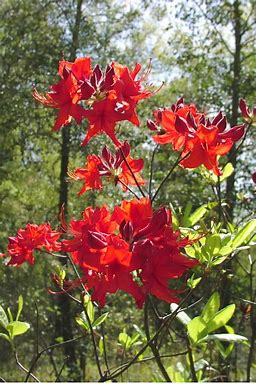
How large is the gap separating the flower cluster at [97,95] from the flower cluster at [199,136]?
7 centimetres

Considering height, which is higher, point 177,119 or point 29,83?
point 29,83

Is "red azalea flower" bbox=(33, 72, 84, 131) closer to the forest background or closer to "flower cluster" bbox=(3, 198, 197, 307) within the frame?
"flower cluster" bbox=(3, 198, 197, 307)

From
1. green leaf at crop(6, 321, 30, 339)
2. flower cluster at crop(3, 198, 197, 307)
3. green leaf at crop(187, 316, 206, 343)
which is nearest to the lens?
flower cluster at crop(3, 198, 197, 307)

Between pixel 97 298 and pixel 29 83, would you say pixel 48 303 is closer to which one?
pixel 29 83

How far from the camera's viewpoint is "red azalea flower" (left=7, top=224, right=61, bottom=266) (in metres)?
1.29

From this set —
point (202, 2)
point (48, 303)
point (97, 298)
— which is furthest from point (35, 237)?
point (202, 2)

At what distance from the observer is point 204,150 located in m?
1.05

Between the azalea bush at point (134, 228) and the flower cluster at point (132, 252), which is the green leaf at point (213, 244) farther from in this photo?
the flower cluster at point (132, 252)

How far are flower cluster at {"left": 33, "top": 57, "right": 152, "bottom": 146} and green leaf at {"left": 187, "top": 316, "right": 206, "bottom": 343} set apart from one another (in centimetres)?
35

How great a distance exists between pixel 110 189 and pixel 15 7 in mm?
2976

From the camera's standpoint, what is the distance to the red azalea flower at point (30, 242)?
1.29 m

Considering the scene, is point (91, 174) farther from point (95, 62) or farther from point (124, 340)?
point (95, 62)

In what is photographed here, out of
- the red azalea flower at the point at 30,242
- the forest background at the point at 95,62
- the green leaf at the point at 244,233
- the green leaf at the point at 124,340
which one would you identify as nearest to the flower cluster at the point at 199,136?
the green leaf at the point at 244,233

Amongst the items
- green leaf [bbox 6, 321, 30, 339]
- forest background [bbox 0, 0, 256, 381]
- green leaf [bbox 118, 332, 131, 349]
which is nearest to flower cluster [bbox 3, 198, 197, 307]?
green leaf [bbox 6, 321, 30, 339]
